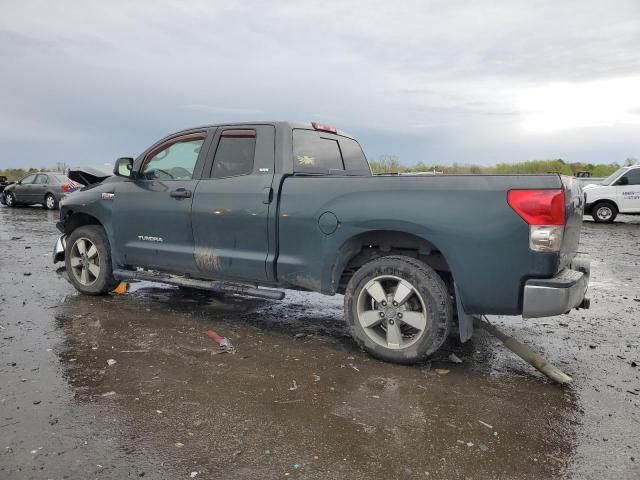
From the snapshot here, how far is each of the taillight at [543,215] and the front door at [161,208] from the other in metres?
3.21

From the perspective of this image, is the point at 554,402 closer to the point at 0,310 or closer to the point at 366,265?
the point at 366,265

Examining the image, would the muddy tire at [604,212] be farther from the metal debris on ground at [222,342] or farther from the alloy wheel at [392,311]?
the metal debris on ground at [222,342]

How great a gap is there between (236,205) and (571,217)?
286 centimetres

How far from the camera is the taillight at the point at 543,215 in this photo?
3.50m

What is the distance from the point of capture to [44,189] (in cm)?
2156

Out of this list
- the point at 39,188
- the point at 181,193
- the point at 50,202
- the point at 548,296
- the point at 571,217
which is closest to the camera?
the point at 548,296

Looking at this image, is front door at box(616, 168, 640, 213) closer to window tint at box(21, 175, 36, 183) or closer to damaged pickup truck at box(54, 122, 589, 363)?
damaged pickup truck at box(54, 122, 589, 363)

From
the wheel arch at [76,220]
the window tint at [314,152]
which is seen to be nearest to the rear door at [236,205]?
the window tint at [314,152]

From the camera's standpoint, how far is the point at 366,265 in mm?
4223

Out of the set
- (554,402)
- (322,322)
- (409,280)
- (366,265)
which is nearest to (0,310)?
(322,322)

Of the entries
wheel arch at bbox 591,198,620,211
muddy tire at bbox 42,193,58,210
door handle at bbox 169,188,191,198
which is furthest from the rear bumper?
muddy tire at bbox 42,193,58,210

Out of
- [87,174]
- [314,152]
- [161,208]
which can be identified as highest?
[314,152]

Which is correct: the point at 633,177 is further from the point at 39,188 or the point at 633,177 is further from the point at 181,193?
the point at 39,188

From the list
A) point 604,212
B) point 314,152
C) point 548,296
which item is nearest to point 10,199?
point 314,152
